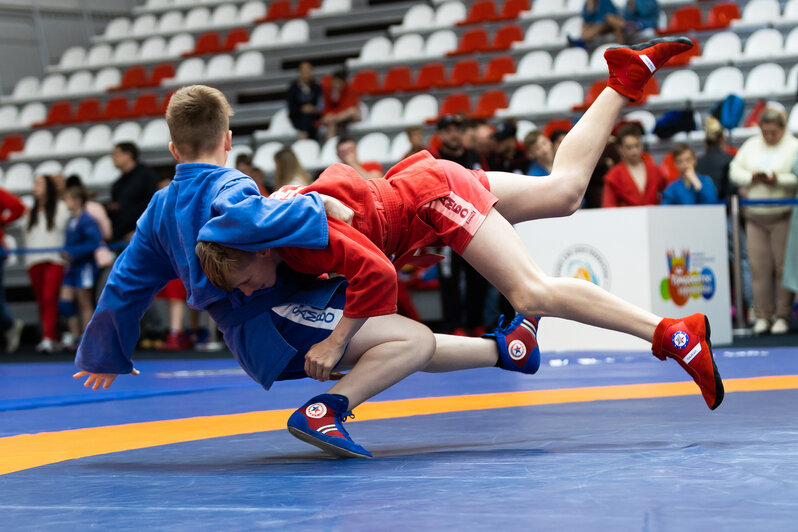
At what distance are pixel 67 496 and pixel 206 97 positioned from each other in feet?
3.56

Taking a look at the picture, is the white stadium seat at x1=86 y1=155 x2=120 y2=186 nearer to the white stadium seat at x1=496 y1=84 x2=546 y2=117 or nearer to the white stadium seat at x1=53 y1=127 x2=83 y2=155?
the white stadium seat at x1=53 y1=127 x2=83 y2=155

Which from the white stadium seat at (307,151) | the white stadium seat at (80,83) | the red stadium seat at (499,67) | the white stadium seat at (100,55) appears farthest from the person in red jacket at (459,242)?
the white stadium seat at (100,55)

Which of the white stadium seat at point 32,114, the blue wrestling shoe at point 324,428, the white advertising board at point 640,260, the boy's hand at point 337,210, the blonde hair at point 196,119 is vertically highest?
the blonde hair at point 196,119

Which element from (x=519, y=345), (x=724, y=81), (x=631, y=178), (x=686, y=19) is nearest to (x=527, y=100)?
(x=686, y=19)

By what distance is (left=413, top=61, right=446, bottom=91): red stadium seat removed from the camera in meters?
11.6

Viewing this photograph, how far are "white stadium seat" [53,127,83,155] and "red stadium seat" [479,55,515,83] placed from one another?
5.23m

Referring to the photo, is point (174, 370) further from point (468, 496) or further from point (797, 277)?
point (468, 496)

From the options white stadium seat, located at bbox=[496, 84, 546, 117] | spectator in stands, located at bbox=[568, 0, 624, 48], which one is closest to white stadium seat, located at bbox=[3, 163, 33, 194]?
white stadium seat, located at bbox=[496, 84, 546, 117]

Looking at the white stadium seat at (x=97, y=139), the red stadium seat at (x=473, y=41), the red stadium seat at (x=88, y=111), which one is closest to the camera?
the red stadium seat at (x=473, y=41)

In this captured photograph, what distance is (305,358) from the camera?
108 inches

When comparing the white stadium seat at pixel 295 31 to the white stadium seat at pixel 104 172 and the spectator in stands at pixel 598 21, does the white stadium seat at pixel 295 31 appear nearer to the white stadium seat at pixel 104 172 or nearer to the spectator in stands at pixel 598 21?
the white stadium seat at pixel 104 172

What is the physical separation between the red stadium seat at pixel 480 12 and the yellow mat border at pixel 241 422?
8.46 m

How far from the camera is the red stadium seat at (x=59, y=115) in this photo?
1364 cm

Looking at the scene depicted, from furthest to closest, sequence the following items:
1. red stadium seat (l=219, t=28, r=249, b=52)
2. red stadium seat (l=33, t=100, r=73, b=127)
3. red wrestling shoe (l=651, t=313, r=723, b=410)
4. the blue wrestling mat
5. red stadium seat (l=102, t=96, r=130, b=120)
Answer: red stadium seat (l=219, t=28, r=249, b=52), red stadium seat (l=33, t=100, r=73, b=127), red stadium seat (l=102, t=96, r=130, b=120), red wrestling shoe (l=651, t=313, r=723, b=410), the blue wrestling mat
